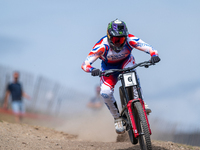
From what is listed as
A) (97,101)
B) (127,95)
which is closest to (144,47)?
(127,95)

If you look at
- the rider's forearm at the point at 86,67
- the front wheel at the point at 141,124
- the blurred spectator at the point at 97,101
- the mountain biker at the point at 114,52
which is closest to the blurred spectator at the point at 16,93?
the blurred spectator at the point at 97,101

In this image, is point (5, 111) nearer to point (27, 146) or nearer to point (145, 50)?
point (27, 146)

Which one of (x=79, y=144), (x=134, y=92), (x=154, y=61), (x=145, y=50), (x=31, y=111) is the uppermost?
(x=31, y=111)

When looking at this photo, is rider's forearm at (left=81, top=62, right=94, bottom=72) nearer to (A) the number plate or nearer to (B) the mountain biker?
(B) the mountain biker

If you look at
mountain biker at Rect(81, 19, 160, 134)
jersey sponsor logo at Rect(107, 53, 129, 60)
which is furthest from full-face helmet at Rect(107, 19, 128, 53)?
jersey sponsor logo at Rect(107, 53, 129, 60)

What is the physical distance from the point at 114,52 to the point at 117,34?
1.74ft

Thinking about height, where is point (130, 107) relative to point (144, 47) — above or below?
below

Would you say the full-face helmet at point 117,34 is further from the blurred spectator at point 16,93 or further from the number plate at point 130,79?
the blurred spectator at point 16,93

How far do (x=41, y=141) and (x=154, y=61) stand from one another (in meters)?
3.67

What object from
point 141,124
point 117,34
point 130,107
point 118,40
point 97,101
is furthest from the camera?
point 97,101

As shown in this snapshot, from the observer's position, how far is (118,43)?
676 centimetres

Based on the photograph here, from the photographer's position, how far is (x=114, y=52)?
696cm

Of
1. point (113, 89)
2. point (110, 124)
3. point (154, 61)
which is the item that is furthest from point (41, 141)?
point (110, 124)

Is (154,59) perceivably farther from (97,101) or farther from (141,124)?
(97,101)
